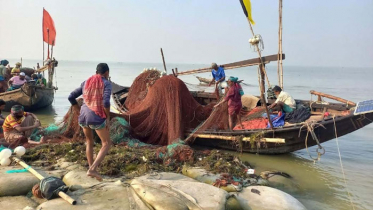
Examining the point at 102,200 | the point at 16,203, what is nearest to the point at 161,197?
the point at 102,200

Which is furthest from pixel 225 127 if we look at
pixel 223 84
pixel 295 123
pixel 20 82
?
pixel 20 82

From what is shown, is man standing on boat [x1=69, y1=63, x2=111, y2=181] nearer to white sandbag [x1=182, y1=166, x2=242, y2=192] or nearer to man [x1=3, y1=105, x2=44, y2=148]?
white sandbag [x1=182, y1=166, x2=242, y2=192]

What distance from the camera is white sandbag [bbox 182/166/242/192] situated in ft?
15.3

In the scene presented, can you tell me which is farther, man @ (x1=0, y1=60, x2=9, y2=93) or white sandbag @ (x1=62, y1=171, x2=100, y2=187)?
man @ (x1=0, y1=60, x2=9, y2=93)

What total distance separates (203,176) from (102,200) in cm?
190

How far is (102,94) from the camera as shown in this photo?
421cm

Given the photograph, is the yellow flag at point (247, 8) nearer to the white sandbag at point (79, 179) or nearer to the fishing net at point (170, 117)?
the fishing net at point (170, 117)

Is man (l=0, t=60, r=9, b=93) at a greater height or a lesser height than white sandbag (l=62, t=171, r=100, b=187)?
greater

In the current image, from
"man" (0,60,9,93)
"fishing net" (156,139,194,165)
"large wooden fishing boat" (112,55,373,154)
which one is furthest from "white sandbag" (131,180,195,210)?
"man" (0,60,9,93)

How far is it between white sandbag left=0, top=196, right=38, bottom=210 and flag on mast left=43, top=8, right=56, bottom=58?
11.7 m

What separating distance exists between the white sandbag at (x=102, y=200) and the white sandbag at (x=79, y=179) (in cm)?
27

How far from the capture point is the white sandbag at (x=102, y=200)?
11.6ft

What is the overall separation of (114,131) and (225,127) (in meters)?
2.76

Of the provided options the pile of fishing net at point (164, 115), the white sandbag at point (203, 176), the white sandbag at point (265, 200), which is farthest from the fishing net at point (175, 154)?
the white sandbag at point (265, 200)
